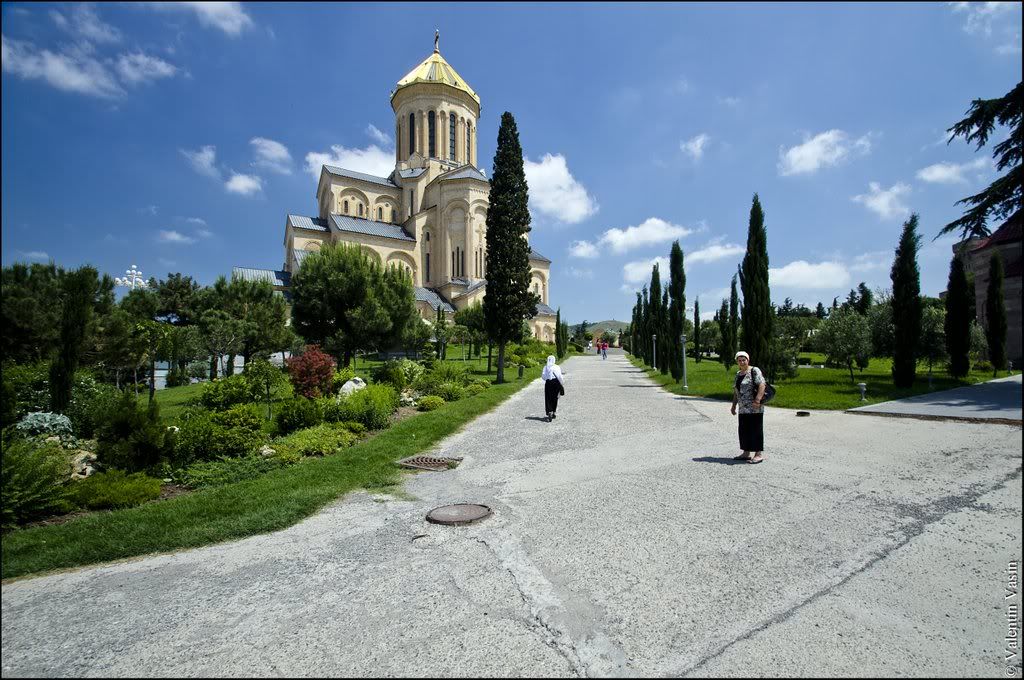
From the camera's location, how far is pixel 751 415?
21.7 ft

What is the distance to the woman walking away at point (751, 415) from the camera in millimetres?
6539

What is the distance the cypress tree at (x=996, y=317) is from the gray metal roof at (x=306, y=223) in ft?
170

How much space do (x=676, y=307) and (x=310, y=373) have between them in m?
18.3

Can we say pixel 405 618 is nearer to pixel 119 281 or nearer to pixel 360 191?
pixel 119 281

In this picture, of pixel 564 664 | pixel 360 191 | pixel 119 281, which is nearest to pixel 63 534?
pixel 564 664

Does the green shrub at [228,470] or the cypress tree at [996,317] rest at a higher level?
the cypress tree at [996,317]

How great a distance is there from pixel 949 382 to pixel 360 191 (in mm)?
54409

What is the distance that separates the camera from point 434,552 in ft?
12.0

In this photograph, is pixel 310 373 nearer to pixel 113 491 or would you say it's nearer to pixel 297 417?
pixel 297 417

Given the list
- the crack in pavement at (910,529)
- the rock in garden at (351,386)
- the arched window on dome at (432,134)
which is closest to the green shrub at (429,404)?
the rock in garden at (351,386)

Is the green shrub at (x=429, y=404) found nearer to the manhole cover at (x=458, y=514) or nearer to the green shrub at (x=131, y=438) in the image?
the green shrub at (x=131, y=438)

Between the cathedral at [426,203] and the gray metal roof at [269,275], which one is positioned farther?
the cathedral at [426,203]

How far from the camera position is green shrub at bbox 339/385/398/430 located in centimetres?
938

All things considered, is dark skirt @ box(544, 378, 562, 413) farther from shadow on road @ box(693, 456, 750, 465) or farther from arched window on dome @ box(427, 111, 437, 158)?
arched window on dome @ box(427, 111, 437, 158)
